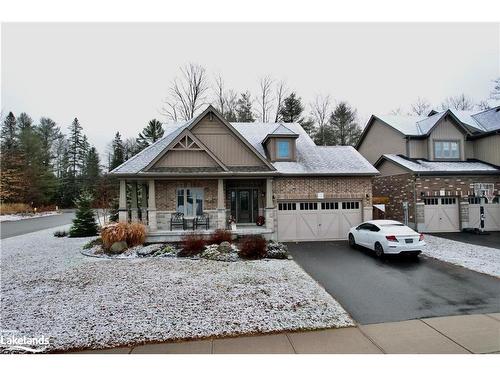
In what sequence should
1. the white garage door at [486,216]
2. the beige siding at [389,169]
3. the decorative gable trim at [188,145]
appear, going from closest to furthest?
the decorative gable trim at [188,145], the white garage door at [486,216], the beige siding at [389,169]

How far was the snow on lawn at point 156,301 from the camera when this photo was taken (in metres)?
5.24

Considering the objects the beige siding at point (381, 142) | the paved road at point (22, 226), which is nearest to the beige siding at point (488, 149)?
the beige siding at point (381, 142)

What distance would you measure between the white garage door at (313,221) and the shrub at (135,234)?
23.6ft

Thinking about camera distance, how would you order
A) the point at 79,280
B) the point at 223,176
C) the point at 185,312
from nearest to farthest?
the point at 185,312 → the point at 79,280 → the point at 223,176

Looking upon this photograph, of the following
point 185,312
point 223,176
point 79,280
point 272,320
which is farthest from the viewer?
point 223,176

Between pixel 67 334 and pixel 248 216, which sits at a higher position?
pixel 248 216

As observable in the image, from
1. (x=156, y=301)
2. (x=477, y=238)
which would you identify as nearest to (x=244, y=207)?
(x=156, y=301)

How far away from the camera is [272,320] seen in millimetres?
5562

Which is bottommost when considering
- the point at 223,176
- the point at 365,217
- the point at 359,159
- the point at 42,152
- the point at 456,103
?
the point at 365,217

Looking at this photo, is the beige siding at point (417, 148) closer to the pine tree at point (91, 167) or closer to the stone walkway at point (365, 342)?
the stone walkway at point (365, 342)

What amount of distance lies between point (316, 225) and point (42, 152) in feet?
150

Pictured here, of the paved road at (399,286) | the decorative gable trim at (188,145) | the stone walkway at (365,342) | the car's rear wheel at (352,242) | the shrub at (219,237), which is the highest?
the decorative gable trim at (188,145)

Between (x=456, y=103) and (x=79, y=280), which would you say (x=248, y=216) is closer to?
(x=79, y=280)

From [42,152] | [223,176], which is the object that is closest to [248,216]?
[223,176]
